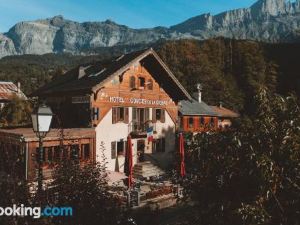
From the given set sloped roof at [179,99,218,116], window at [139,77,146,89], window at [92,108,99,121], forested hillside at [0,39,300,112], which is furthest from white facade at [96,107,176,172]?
forested hillside at [0,39,300,112]

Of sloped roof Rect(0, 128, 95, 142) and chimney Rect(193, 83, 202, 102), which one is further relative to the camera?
chimney Rect(193, 83, 202, 102)

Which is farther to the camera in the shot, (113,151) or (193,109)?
(193,109)

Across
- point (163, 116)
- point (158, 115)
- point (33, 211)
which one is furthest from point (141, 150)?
point (33, 211)

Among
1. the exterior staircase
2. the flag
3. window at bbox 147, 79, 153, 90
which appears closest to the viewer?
the exterior staircase

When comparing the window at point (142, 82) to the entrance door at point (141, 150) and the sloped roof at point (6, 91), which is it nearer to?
the entrance door at point (141, 150)

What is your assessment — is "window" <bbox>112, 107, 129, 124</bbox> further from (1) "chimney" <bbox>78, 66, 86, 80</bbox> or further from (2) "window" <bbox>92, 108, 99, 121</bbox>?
(1) "chimney" <bbox>78, 66, 86, 80</bbox>

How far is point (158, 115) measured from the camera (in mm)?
31719

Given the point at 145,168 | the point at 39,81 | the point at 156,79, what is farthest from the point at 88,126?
the point at 39,81

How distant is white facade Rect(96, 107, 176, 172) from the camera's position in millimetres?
26959

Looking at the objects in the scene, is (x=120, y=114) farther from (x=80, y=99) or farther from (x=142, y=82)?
(x=142, y=82)

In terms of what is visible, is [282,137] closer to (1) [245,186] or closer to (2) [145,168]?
(1) [245,186]

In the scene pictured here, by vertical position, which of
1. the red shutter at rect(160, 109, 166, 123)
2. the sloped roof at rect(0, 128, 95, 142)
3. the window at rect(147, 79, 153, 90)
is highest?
the window at rect(147, 79, 153, 90)

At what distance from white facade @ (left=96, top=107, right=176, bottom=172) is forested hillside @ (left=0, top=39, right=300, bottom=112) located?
148 ft

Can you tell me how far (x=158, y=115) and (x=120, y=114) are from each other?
4.33 m
